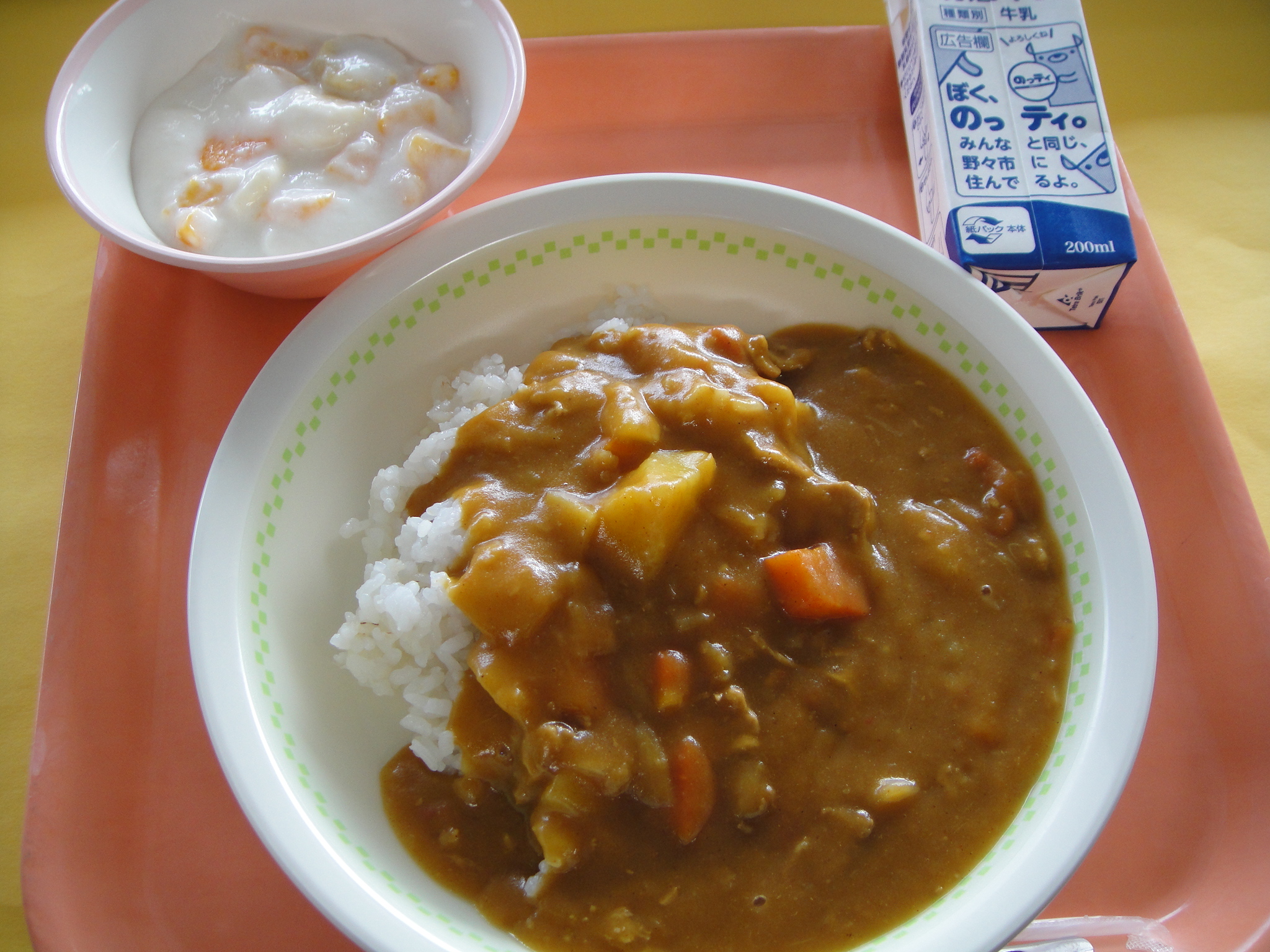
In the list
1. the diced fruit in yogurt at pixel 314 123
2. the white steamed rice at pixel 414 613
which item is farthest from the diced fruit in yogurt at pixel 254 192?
the white steamed rice at pixel 414 613

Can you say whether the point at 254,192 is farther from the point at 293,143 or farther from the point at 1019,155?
the point at 1019,155

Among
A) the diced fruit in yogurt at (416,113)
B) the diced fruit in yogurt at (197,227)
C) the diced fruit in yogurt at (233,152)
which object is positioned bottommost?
the diced fruit in yogurt at (197,227)

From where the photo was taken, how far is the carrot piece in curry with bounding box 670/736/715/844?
1900 mm

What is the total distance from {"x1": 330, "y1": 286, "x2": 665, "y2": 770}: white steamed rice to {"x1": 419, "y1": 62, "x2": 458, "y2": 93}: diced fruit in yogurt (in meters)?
1.02

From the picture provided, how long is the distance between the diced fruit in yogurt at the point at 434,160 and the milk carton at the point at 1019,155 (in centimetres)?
136

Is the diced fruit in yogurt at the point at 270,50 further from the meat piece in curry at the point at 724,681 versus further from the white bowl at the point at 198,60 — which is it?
the meat piece in curry at the point at 724,681

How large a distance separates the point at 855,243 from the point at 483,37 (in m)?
1.20

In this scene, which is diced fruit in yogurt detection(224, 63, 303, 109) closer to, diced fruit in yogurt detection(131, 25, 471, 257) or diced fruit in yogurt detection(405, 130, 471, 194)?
diced fruit in yogurt detection(131, 25, 471, 257)

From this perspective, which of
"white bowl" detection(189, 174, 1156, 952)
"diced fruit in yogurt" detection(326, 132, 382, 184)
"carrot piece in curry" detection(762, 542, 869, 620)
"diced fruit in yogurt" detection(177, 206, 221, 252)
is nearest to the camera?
"white bowl" detection(189, 174, 1156, 952)

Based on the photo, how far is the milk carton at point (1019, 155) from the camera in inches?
94.1

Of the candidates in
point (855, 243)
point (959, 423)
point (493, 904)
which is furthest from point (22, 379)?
point (959, 423)

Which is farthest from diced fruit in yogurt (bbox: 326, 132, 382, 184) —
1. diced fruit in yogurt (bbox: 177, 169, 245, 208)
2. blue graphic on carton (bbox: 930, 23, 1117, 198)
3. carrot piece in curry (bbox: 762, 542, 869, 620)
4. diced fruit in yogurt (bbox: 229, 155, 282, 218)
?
blue graphic on carton (bbox: 930, 23, 1117, 198)

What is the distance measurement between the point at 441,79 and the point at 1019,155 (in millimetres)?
1676

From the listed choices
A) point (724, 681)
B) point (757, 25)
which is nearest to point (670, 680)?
point (724, 681)
